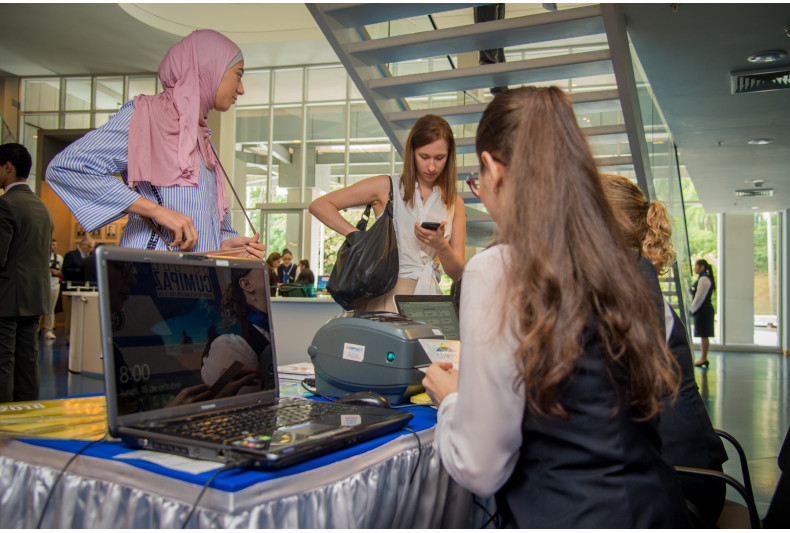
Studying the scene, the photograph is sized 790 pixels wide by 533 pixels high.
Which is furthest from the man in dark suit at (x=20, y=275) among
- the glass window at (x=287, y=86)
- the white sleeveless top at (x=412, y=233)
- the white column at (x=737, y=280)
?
the white column at (x=737, y=280)

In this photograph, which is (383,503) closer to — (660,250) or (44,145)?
(660,250)

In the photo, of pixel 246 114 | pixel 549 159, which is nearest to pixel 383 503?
pixel 549 159

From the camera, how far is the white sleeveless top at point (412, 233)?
102 inches

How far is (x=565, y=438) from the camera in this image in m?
0.91

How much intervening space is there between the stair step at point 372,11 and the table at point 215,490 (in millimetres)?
3630

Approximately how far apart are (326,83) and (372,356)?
13.1 meters

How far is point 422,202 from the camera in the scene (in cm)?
263

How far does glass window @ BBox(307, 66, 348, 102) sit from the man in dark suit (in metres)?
10.6

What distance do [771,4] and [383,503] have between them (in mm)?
4400

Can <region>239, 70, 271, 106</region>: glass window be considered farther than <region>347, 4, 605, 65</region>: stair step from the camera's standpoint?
Yes

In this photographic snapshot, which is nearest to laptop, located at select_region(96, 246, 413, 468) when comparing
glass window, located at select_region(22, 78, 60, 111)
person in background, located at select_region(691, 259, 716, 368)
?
person in background, located at select_region(691, 259, 716, 368)

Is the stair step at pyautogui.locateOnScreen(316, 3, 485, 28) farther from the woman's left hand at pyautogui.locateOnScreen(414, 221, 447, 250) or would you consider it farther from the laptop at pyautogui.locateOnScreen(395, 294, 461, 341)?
the laptop at pyautogui.locateOnScreen(395, 294, 461, 341)

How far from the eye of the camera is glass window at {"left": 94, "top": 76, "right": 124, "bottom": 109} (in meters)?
14.6

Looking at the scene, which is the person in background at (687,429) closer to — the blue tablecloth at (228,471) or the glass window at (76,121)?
the blue tablecloth at (228,471)
